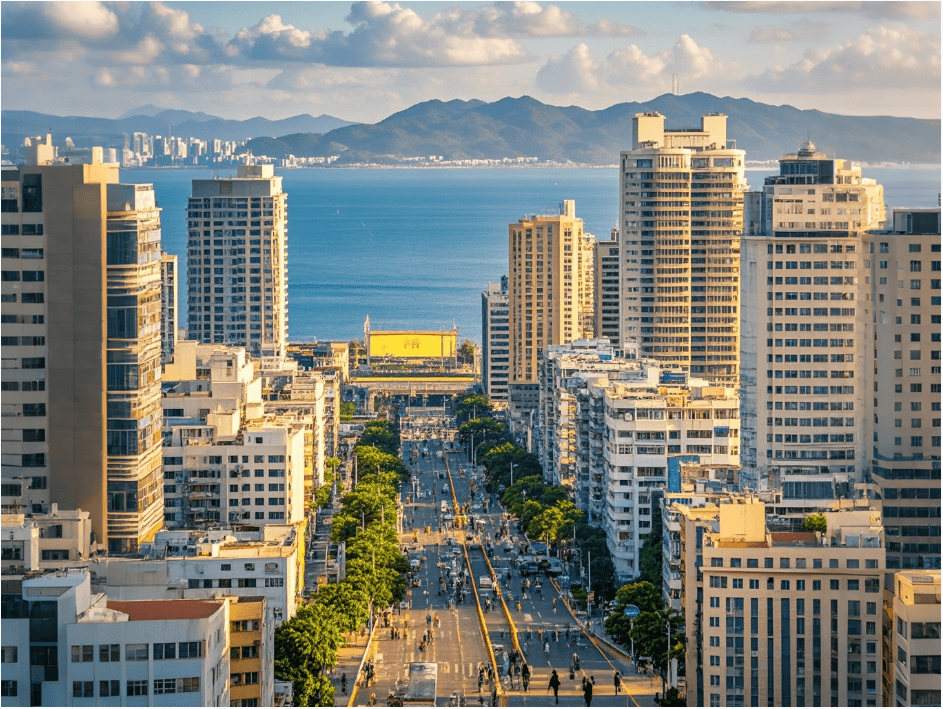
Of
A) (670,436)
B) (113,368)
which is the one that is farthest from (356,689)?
(670,436)

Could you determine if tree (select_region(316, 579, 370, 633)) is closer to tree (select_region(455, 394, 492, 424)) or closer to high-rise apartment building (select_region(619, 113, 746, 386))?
high-rise apartment building (select_region(619, 113, 746, 386))

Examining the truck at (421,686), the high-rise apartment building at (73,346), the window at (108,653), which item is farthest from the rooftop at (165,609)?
the high-rise apartment building at (73,346)

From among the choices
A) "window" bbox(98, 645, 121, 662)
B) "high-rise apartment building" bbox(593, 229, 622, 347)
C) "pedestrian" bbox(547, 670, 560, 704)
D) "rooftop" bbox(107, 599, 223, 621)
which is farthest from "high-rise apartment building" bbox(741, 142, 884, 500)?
"high-rise apartment building" bbox(593, 229, 622, 347)

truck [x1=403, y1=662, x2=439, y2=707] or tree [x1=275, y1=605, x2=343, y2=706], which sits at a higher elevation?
tree [x1=275, y1=605, x2=343, y2=706]

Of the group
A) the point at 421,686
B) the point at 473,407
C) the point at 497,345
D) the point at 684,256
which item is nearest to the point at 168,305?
the point at 473,407

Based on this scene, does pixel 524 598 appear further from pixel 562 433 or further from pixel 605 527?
pixel 562 433

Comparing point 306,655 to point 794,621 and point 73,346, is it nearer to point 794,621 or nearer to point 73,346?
point 73,346

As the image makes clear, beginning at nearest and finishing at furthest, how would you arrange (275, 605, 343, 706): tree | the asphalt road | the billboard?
(275, 605, 343, 706): tree → the asphalt road → the billboard
